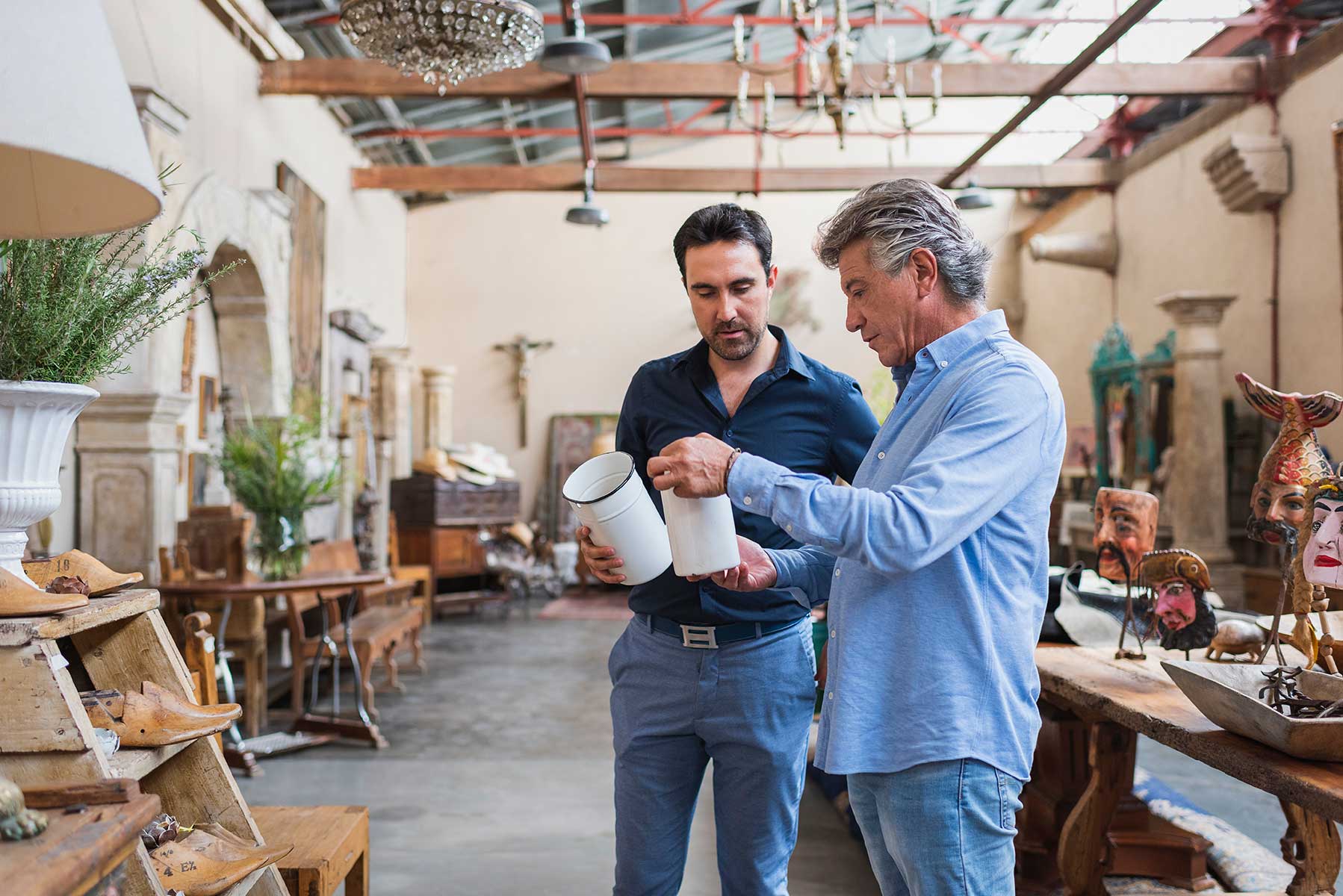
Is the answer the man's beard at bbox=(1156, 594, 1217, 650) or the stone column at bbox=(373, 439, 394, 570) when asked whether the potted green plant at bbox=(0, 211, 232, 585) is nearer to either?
the man's beard at bbox=(1156, 594, 1217, 650)

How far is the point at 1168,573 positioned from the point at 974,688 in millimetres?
1324

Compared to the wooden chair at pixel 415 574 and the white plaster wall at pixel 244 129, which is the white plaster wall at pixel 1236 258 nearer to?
the wooden chair at pixel 415 574

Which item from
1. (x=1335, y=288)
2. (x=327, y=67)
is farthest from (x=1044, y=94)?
(x=327, y=67)

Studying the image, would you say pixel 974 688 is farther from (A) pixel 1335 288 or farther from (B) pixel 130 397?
(A) pixel 1335 288

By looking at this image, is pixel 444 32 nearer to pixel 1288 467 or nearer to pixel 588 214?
pixel 1288 467

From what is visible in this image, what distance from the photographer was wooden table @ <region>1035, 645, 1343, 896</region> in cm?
156

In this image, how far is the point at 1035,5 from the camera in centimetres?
1180

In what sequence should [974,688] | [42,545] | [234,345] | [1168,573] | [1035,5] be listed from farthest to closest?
1. [1035,5]
2. [234,345]
3. [42,545]
4. [1168,573]
5. [974,688]

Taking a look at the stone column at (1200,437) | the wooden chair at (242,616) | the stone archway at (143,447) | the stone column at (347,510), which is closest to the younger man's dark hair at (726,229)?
the stone archway at (143,447)

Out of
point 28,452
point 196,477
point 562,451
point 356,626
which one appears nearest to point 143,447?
point 356,626

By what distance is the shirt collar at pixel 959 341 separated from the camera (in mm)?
1545

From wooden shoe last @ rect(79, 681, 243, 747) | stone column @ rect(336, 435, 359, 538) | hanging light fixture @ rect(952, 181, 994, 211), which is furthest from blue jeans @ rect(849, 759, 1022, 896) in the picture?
stone column @ rect(336, 435, 359, 538)

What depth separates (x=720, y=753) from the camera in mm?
1941

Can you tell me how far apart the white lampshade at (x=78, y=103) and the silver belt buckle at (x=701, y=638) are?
3.60 ft
